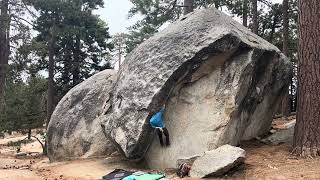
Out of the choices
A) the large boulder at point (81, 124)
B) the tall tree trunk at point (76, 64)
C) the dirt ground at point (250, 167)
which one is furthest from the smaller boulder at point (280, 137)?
the tall tree trunk at point (76, 64)

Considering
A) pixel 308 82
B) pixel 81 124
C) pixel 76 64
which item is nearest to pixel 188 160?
pixel 308 82

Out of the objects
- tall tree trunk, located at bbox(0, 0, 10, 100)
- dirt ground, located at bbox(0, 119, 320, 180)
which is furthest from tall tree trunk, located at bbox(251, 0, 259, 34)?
tall tree trunk, located at bbox(0, 0, 10, 100)

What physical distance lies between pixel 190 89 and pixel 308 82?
270cm

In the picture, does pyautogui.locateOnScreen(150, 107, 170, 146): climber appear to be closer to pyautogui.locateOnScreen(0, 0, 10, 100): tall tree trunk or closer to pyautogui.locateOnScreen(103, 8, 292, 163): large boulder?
pyautogui.locateOnScreen(103, 8, 292, 163): large boulder

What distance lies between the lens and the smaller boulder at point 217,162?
27.0ft

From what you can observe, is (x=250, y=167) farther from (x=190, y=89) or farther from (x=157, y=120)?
(x=190, y=89)

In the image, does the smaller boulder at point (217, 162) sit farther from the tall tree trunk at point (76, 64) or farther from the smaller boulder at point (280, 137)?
the tall tree trunk at point (76, 64)

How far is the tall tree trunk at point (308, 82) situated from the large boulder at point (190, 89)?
4.14 ft

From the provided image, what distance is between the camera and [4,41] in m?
27.1

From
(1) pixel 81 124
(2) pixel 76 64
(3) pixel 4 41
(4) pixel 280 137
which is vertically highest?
(3) pixel 4 41

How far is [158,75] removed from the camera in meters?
10.1

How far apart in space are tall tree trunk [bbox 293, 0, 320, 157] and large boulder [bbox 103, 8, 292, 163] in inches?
49.7

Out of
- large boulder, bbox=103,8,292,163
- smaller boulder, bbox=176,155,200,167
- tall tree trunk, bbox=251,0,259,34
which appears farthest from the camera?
tall tree trunk, bbox=251,0,259,34

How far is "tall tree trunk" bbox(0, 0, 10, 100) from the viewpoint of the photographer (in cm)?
2500
